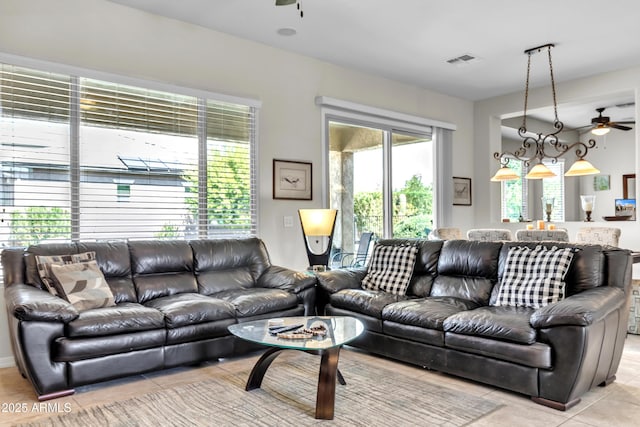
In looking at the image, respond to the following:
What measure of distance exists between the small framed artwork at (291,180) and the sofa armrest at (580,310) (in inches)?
120

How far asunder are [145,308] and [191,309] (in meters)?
0.31

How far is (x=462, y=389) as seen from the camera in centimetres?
306

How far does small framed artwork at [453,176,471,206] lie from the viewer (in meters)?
7.25

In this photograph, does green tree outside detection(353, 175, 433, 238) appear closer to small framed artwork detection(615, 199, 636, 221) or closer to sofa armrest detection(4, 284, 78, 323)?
sofa armrest detection(4, 284, 78, 323)

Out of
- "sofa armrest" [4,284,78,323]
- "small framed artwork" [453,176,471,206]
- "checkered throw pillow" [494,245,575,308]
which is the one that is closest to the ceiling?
"small framed artwork" [453,176,471,206]

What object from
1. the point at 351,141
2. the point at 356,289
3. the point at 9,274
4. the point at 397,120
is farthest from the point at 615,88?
the point at 9,274

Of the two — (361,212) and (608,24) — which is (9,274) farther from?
(608,24)

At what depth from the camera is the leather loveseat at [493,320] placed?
2734 mm

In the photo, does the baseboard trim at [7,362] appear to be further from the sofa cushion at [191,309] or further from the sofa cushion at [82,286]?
the sofa cushion at [191,309]

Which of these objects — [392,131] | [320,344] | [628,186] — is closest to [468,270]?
[320,344]

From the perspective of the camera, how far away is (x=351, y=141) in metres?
→ 6.04

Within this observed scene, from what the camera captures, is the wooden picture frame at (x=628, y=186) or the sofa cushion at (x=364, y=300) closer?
the sofa cushion at (x=364, y=300)

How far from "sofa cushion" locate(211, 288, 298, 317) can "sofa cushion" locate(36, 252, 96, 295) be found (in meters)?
1.10

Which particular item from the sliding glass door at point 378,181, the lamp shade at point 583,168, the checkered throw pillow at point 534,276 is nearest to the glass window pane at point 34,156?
the sliding glass door at point 378,181
